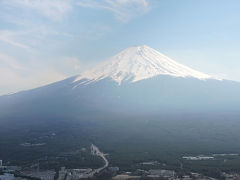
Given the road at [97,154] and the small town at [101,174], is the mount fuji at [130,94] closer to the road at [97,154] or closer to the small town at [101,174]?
the road at [97,154]

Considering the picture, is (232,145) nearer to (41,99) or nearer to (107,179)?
(107,179)

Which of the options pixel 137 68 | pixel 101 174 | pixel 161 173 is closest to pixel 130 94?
pixel 137 68

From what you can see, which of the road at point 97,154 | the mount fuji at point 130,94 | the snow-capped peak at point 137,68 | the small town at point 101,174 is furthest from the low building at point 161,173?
the snow-capped peak at point 137,68

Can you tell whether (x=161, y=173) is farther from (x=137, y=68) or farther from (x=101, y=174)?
(x=137, y=68)

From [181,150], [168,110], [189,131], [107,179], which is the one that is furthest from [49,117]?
[107,179]

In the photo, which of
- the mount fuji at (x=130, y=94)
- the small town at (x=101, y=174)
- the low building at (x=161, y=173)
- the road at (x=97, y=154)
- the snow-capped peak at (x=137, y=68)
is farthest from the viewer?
the snow-capped peak at (x=137, y=68)

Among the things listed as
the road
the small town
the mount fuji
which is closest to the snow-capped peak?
the mount fuji

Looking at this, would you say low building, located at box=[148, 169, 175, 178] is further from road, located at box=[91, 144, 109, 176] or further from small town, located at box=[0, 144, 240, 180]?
road, located at box=[91, 144, 109, 176]
